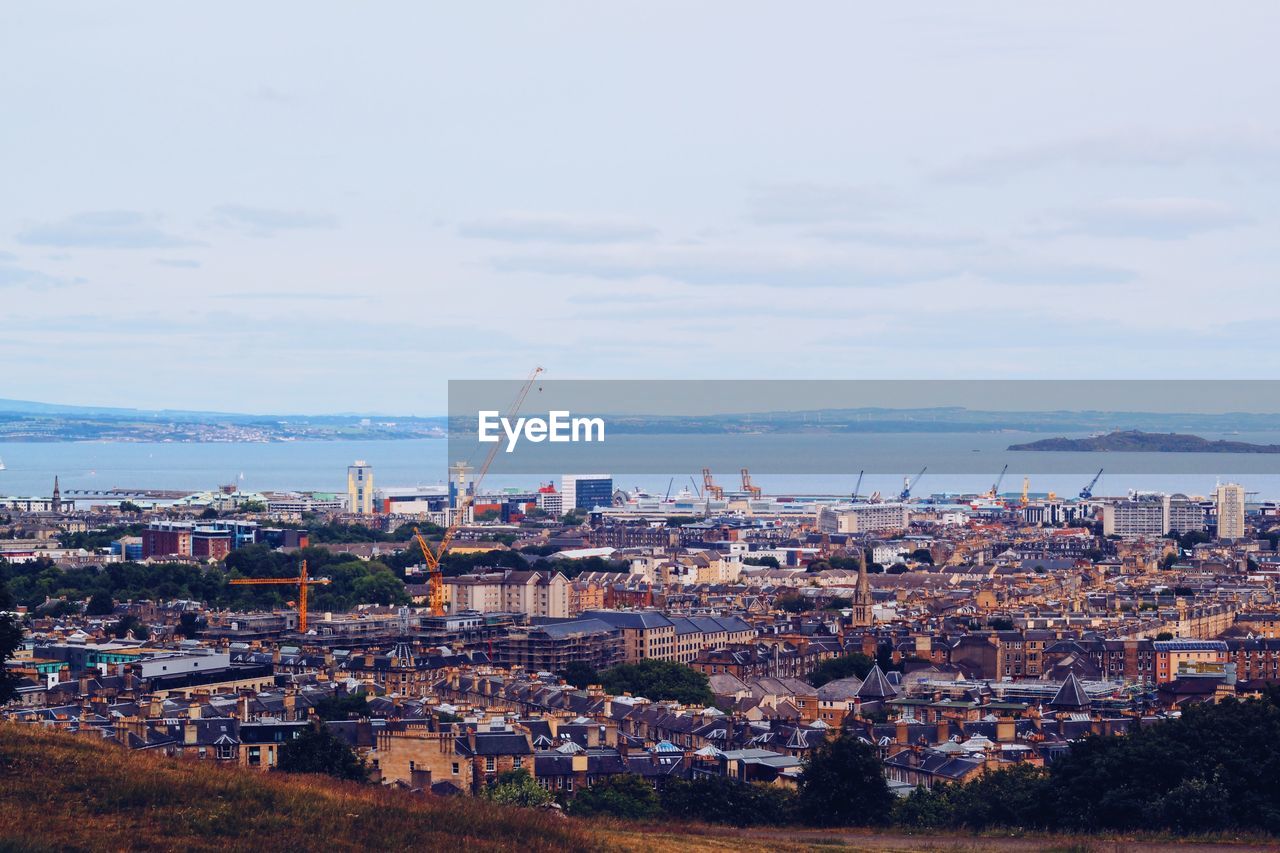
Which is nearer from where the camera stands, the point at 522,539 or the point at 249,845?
the point at 249,845

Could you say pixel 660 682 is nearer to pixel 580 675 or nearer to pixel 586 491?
pixel 580 675

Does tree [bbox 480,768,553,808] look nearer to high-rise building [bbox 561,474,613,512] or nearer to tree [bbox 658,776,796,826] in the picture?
tree [bbox 658,776,796,826]

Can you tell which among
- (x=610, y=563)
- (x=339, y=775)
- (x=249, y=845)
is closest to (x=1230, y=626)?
(x=610, y=563)

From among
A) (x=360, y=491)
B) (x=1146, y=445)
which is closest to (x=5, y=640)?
(x=360, y=491)

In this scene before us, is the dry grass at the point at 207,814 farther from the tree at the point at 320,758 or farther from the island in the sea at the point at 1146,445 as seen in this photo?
the island in the sea at the point at 1146,445

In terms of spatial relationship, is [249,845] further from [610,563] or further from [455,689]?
[610,563]

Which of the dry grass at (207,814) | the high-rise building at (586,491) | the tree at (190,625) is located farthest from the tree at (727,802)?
the high-rise building at (586,491)
